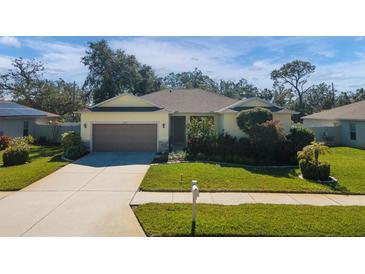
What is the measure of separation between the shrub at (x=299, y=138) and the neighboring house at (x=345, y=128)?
882cm

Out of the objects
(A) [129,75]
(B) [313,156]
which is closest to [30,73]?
(A) [129,75]

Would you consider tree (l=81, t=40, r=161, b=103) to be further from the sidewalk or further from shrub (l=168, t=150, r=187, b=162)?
the sidewalk

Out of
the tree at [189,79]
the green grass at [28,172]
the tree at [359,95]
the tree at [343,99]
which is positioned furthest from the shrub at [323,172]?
the tree at [189,79]

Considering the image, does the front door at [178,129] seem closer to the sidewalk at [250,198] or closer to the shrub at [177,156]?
the shrub at [177,156]

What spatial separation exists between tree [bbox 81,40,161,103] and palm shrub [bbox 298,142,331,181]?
25.0 meters

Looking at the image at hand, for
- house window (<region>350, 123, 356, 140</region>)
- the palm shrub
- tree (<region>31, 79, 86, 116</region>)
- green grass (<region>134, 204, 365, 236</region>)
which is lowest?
green grass (<region>134, 204, 365, 236</region>)

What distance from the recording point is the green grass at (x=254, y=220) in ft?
21.0

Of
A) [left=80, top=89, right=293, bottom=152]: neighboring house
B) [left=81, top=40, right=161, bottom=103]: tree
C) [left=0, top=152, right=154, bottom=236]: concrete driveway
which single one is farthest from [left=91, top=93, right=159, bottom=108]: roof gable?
[left=81, top=40, right=161, bottom=103]: tree

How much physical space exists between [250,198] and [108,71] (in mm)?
27255

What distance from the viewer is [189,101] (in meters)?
23.1

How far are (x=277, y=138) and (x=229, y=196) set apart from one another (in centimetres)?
657

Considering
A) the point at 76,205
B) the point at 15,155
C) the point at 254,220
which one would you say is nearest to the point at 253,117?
the point at 254,220

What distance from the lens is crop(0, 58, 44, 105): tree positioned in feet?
124
